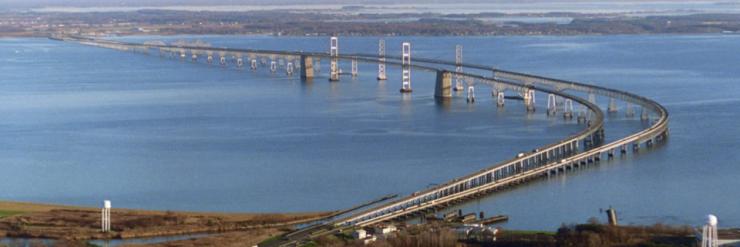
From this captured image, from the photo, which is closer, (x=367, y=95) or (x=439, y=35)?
(x=367, y=95)

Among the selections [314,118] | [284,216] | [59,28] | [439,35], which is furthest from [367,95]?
[59,28]

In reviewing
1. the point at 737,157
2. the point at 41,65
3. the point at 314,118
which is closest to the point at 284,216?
the point at 737,157

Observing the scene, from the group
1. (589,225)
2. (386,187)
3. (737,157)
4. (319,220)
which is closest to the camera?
(589,225)

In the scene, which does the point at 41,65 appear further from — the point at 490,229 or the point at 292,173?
the point at 490,229

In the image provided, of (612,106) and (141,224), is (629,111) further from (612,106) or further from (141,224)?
(141,224)

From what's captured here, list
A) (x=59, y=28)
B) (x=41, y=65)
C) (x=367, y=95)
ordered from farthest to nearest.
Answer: (x=59, y=28) → (x=41, y=65) → (x=367, y=95)
